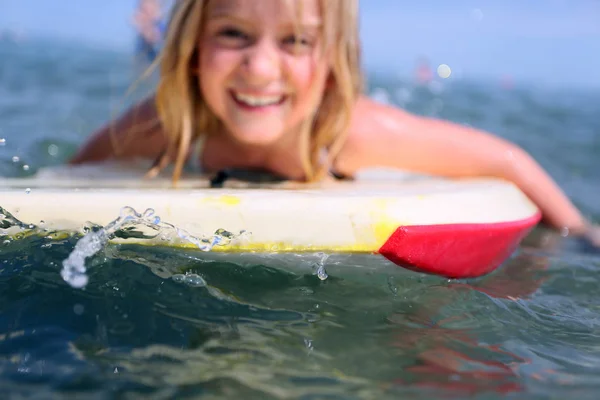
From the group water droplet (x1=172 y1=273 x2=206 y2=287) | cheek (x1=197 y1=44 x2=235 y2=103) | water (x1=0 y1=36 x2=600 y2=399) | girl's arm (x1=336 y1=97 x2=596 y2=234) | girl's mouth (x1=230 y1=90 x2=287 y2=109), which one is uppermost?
cheek (x1=197 y1=44 x2=235 y2=103)

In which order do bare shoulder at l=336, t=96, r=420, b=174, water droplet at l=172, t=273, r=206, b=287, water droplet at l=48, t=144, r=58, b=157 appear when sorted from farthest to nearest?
water droplet at l=48, t=144, r=58, b=157 < bare shoulder at l=336, t=96, r=420, b=174 < water droplet at l=172, t=273, r=206, b=287

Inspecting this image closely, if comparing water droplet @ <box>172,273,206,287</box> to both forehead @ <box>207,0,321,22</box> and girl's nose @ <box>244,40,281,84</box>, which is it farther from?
forehead @ <box>207,0,321,22</box>

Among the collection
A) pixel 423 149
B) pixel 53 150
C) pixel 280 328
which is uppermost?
pixel 423 149

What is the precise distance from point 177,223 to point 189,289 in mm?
188

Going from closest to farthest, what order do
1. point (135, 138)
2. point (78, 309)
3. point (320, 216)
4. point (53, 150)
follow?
point (78, 309) < point (320, 216) < point (135, 138) < point (53, 150)

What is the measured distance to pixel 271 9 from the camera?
201cm

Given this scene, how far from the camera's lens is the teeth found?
218cm

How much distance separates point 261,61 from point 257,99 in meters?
0.16

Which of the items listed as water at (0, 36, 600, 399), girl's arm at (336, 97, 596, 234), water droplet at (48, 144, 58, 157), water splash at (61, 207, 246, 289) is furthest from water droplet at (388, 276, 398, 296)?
water droplet at (48, 144, 58, 157)

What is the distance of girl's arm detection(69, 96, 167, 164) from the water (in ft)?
3.53

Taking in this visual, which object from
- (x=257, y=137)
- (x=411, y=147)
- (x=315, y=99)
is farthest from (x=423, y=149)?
(x=257, y=137)

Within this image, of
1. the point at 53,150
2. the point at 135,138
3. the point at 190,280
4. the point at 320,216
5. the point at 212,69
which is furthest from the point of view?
the point at 53,150

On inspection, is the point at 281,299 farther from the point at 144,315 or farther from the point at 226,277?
the point at 144,315

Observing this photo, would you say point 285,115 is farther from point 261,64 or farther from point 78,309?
point 78,309
